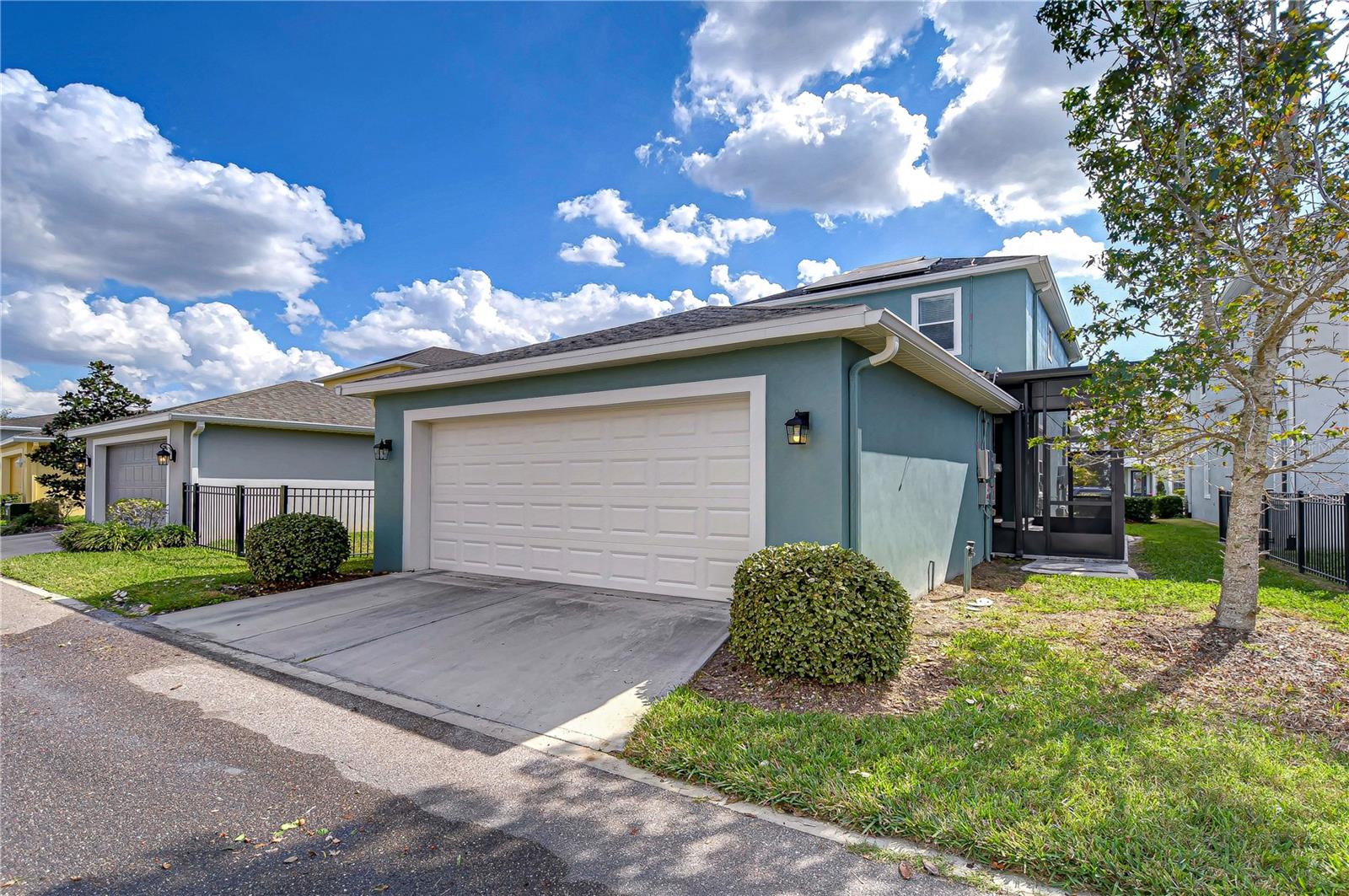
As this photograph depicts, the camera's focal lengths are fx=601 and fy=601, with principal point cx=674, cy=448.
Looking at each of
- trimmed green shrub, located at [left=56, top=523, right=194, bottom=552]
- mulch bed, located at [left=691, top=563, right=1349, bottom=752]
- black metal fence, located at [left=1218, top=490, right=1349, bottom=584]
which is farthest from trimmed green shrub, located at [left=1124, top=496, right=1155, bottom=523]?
trimmed green shrub, located at [left=56, top=523, right=194, bottom=552]

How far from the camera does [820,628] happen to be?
13.9 ft

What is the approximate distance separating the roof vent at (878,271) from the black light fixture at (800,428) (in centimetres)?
877

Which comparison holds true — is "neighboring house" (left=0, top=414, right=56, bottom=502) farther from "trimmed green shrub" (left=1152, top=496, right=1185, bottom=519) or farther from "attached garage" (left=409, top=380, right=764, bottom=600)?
"trimmed green shrub" (left=1152, top=496, right=1185, bottom=519)

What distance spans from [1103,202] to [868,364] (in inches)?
115

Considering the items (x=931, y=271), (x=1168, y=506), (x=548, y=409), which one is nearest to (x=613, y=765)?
(x=548, y=409)

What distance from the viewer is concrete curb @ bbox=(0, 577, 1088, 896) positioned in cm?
236

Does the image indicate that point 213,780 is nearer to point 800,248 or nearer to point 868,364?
point 868,364

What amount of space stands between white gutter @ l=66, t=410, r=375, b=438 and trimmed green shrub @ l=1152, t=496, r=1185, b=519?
25.2 metres

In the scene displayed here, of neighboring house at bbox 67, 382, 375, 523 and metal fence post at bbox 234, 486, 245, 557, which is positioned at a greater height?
neighboring house at bbox 67, 382, 375, 523

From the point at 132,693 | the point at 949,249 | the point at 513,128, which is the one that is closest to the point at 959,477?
the point at 949,249

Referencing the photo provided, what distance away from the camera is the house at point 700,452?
5793 millimetres

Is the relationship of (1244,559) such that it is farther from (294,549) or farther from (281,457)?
(281,457)

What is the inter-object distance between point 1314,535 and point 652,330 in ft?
35.5

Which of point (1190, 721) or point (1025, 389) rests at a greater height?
point (1025, 389)
